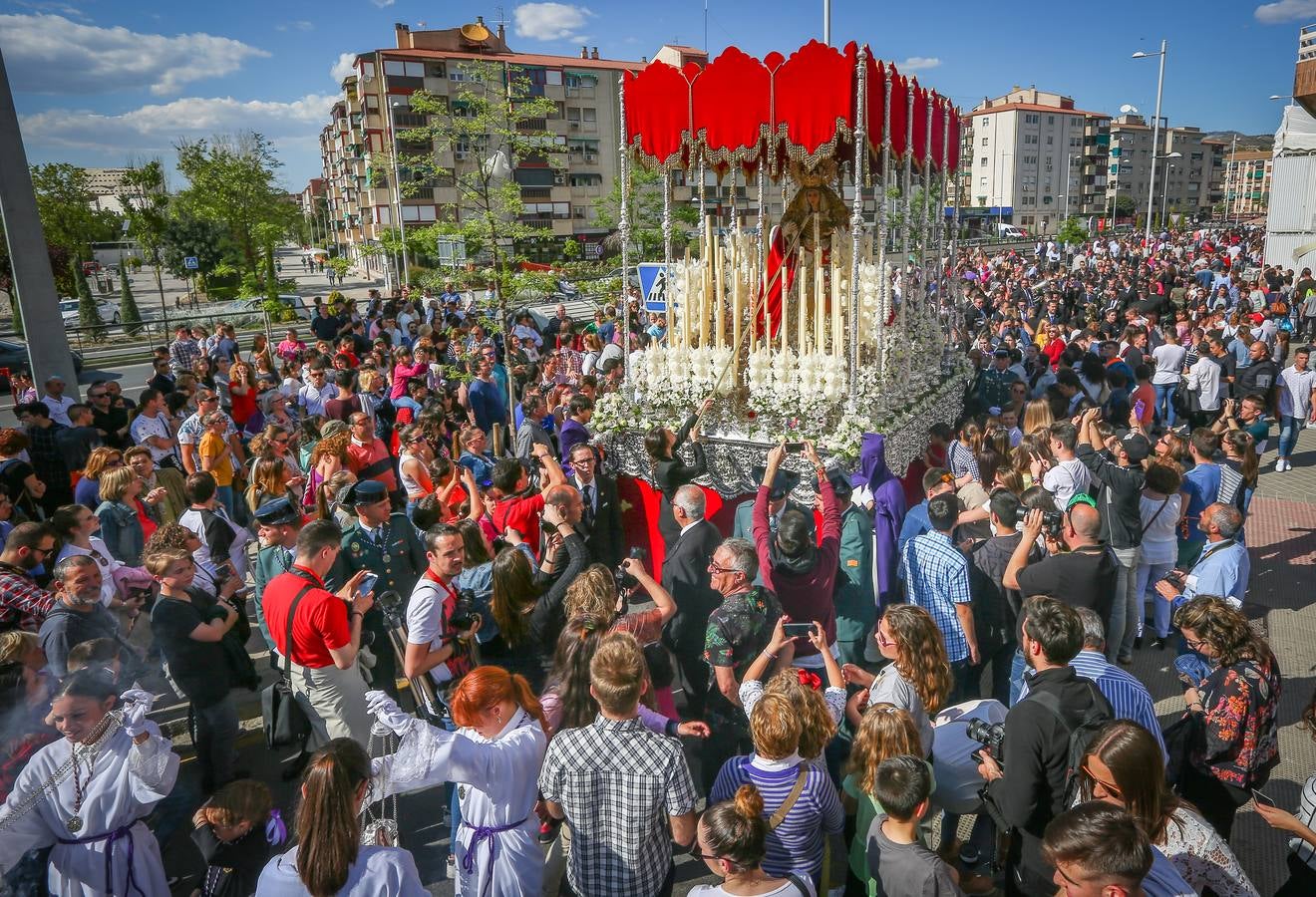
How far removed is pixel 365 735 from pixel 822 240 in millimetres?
6775

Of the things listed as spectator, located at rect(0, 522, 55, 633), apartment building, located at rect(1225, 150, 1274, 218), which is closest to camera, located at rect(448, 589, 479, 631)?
spectator, located at rect(0, 522, 55, 633)

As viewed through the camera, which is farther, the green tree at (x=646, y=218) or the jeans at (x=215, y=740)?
the green tree at (x=646, y=218)

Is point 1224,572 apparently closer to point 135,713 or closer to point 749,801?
point 749,801

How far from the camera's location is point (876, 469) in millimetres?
6703

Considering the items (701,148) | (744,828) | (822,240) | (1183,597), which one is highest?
(701,148)

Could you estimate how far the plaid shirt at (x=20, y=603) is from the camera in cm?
435

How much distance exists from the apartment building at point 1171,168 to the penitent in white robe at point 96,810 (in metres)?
106

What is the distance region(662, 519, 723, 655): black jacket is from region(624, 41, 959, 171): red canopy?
4012 millimetres

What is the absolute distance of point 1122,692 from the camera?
11.2 ft

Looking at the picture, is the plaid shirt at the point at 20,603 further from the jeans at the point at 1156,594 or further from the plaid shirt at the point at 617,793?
the jeans at the point at 1156,594

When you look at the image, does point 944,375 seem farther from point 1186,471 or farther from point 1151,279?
point 1151,279

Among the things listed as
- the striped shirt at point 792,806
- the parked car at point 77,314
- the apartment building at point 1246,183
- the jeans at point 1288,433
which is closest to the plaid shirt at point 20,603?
the striped shirt at point 792,806

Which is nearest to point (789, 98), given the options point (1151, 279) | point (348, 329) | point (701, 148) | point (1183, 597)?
point (701, 148)

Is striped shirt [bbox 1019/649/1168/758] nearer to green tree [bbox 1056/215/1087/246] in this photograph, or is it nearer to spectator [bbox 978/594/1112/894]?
spectator [bbox 978/594/1112/894]
